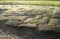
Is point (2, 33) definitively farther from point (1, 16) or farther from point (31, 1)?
point (31, 1)

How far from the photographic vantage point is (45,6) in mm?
3918

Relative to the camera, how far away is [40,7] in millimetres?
3848

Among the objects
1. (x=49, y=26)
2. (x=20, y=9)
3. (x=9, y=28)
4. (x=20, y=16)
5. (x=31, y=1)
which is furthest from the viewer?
(x=31, y=1)

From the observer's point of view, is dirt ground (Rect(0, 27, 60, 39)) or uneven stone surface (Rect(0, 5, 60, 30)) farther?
uneven stone surface (Rect(0, 5, 60, 30))

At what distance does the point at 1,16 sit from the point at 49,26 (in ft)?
3.59

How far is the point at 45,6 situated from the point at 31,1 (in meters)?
0.47

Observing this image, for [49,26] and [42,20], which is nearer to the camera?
[49,26]

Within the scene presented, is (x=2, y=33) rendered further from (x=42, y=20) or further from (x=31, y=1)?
(x=31, y=1)

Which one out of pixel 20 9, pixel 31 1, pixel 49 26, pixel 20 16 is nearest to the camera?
pixel 49 26

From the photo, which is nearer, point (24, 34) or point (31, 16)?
point (24, 34)

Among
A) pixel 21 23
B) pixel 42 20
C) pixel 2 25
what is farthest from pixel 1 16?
pixel 42 20

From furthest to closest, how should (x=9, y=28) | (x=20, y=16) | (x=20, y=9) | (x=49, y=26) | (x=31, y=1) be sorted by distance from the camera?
1. (x=31, y=1)
2. (x=20, y=9)
3. (x=20, y=16)
4. (x=9, y=28)
5. (x=49, y=26)

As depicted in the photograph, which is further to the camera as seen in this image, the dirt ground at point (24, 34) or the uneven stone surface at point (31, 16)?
the uneven stone surface at point (31, 16)

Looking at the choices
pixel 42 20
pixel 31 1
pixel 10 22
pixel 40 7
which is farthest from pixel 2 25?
pixel 31 1
